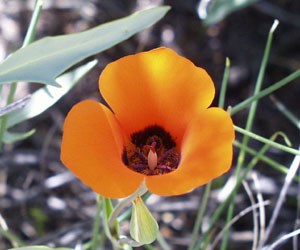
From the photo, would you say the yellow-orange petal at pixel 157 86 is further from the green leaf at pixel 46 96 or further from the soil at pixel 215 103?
the soil at pixel 215 103

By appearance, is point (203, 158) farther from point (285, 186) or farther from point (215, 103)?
point (215, 103)

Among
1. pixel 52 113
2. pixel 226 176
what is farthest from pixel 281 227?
pixel 52 113

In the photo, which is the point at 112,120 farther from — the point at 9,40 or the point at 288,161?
the point at 9,40

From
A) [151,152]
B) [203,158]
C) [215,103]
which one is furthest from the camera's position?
[215,103]

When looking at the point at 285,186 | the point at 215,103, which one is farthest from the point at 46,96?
the point at 215,103

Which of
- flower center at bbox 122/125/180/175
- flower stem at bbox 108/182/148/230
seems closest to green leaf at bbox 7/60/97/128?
flower center at bbox 122/125/180/175
